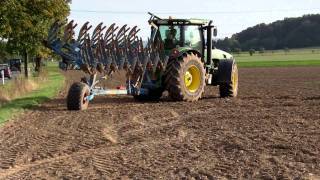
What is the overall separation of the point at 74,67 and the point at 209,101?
13.1ft

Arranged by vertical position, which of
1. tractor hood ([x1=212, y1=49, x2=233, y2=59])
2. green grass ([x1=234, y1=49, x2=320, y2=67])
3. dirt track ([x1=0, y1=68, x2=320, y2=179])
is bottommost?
green grass ([x1=234, y1=49, x2=320, y2=67])

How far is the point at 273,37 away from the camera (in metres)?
132

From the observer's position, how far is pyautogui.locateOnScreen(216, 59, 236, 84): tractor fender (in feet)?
56.3

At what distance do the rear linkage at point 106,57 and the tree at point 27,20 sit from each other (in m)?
4.93

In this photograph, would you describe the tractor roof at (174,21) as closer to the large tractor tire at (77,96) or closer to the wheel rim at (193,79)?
the wheel rim at (193,79)

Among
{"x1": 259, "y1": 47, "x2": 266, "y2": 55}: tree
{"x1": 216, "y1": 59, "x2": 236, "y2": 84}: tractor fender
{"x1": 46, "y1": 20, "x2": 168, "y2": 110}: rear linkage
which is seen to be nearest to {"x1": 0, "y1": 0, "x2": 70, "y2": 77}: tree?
{"x1": 46, "y1": 20, "x2": 168, "y2": 110}: rear linkage

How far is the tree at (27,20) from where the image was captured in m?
20.0

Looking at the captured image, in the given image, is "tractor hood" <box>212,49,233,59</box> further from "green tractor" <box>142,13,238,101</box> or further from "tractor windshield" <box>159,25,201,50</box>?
"tractor windshield" <box>159,25,201,50</box>

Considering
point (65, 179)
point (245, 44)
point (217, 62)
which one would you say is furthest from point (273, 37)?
point (65, 179)

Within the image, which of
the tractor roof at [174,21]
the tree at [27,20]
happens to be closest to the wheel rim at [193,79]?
the tractor roof at [174,21]

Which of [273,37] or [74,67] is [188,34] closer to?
[74,67]

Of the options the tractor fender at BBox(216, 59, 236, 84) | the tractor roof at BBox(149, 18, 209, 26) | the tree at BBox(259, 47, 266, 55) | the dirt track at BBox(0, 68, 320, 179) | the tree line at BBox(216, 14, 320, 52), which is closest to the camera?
the dirt track at BBox(0, 68, 320, 179)

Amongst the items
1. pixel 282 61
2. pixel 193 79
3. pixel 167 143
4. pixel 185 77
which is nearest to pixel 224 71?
pixel 193 79

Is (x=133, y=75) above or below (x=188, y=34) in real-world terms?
below
